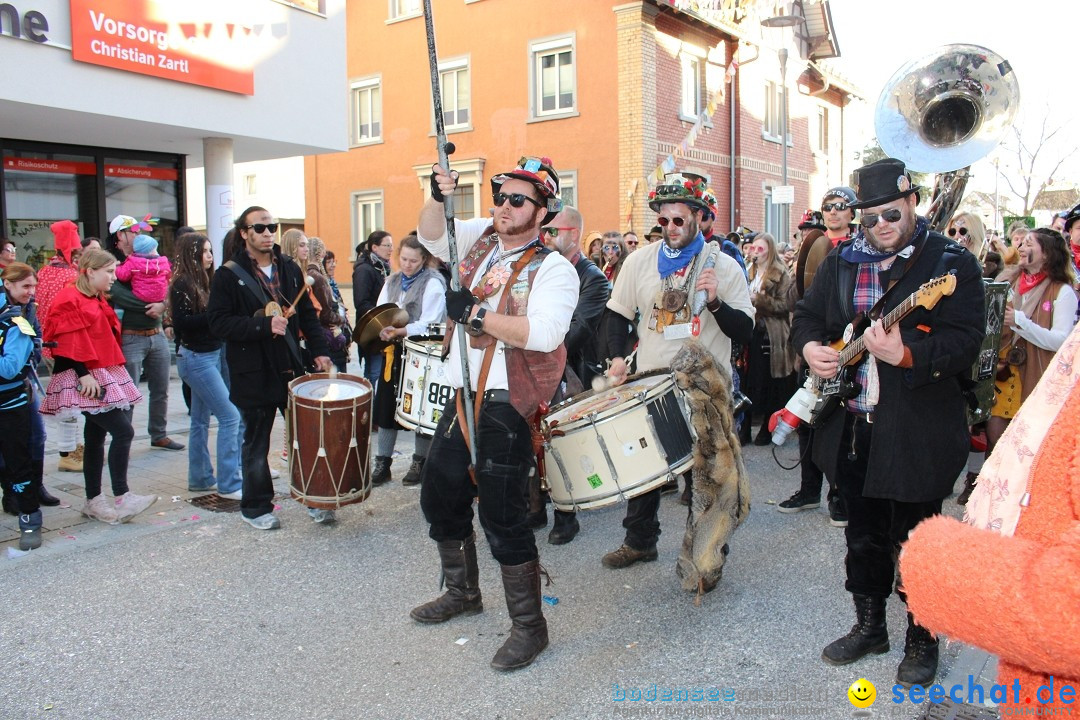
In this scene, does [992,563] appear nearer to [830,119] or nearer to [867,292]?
[867,292]

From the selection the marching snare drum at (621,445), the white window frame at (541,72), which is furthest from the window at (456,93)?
the marching snare drum at (621,445)

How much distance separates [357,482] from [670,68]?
1542 cm

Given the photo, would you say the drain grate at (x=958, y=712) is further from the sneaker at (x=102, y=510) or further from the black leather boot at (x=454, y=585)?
the sneaker at (x=102, y=510)

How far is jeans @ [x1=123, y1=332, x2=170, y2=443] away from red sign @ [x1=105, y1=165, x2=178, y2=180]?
5306 mm

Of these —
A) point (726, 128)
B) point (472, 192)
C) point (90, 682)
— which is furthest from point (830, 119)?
point (90, 682)

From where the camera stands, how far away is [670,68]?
1823 centimetres

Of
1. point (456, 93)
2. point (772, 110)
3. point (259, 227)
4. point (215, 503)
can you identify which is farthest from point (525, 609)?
point (772, 110)

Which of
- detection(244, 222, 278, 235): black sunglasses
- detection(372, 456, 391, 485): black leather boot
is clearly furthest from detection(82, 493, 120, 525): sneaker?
detection(244, 222, 278, 235): black sunglasses

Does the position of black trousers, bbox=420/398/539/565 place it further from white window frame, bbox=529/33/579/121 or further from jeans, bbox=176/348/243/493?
white window frame, bbox=529/33/579/121

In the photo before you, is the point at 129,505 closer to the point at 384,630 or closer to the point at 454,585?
the point at 384,630

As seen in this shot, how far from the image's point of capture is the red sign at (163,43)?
9172 millimetres

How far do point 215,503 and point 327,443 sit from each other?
1.40 m

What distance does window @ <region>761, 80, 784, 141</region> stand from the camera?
21672mm

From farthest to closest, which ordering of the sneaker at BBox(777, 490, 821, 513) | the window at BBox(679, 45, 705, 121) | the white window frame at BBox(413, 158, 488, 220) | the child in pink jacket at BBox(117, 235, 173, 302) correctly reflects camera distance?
the white window frame at BBox(413, 158, 488, 220) → the window at BBox(679, 45, 705, 121) → the child in pink jacket at BBox(117, 235, 173, 302) → the sneaker at BBox(777, 490, 821, 513)
